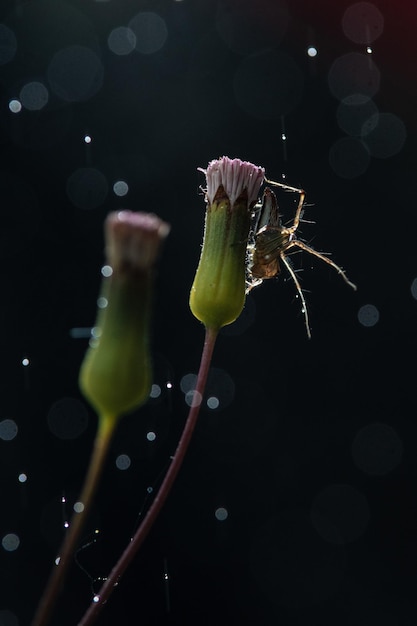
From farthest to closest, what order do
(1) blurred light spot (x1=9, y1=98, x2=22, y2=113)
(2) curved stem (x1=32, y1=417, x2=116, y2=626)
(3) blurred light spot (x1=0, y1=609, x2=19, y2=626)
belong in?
(1) blurred light spot (x1=9, y1=98, x2=22, y2=113), (3) blurred light spot (x1=0, y1=609, x2=19, y2=626), (2) curved stem (x1=32, y1=417, x2=116, y2=626)

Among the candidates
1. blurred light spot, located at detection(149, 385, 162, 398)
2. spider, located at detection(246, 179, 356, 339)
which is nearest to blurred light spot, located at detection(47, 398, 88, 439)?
blurred light spot, located at detection(149, 385, 162, 398)

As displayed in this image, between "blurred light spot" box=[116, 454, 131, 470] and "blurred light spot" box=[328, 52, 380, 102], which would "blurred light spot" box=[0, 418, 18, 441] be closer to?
"blurred light spot" box=[116, 454, 131, 470]

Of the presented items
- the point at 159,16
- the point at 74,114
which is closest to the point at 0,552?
the point at 74,114

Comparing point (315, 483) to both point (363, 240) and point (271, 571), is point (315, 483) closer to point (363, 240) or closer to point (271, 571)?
point (271, 571)

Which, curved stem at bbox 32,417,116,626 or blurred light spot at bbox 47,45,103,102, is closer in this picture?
curved stem at bbox 32,417,116,626

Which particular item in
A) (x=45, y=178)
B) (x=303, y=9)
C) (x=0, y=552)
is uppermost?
(x=303, y=9)

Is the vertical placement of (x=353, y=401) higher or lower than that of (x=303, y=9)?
lower

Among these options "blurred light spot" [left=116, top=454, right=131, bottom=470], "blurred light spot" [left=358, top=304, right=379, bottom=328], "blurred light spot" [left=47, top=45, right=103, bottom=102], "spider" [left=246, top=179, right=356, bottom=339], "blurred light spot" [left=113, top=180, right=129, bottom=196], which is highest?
"blurred light spot" [left=47, top=45, right=103, bottom=102]

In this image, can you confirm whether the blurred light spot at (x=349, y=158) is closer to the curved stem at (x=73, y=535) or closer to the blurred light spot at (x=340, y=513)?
the blurred light spot at (x=340, y=513)
